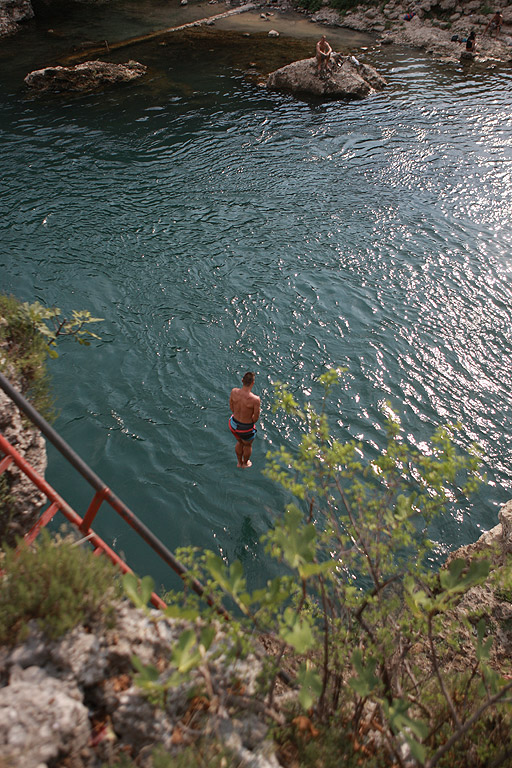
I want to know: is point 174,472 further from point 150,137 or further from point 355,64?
point 355,64

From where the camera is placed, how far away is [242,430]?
9289 mm

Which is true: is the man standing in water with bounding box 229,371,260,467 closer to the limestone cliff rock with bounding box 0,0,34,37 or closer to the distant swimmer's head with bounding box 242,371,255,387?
the distant swimmer's head with bounding box 242,371,255,387

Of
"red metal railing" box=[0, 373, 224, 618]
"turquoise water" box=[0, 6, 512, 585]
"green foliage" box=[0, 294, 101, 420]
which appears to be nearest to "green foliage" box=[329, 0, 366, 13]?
"turquoise water" box=[0, 6, 512, 585]

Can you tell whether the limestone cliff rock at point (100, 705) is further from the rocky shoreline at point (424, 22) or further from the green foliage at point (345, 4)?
the green foliage at point (345, 4)

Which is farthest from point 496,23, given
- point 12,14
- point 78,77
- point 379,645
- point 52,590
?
point 52,590

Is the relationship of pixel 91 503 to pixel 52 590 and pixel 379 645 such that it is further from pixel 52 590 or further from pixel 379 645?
pixel 379 645

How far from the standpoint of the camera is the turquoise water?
31.0ft

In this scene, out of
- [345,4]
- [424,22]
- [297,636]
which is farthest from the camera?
[345,4]

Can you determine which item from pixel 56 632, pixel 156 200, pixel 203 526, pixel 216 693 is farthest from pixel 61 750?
pixel 156 200

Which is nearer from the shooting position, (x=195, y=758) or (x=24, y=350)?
(x=195, y=758)

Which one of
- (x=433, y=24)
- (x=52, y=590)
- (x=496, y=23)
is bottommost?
(x=52, y=590)

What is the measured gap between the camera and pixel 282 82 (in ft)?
87.5

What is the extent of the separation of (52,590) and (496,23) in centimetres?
4173

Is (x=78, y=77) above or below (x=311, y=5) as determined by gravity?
below
